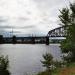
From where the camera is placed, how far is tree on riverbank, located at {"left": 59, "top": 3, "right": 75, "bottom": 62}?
39.2m

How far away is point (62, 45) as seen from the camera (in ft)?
132

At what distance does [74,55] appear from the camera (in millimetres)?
41375

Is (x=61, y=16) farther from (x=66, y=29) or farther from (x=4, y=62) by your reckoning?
(x=4, y=62)

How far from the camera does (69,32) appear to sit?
132 feet

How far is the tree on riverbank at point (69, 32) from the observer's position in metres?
39.2

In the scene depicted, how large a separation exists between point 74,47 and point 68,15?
21.2 ft

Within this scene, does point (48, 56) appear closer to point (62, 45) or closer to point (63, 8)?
point (62, 45)

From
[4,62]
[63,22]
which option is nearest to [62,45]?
[63,22]

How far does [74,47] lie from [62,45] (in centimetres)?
186

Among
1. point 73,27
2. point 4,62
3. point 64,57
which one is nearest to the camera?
point 4,62

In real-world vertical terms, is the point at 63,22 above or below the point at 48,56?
above

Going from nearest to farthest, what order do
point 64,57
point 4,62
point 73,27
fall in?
1. point 4,62
2. point 73,27
3. point 64,57

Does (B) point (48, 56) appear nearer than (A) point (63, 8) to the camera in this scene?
Yes

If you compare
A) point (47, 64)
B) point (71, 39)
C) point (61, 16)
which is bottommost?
point (47, 64)
